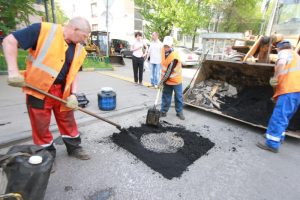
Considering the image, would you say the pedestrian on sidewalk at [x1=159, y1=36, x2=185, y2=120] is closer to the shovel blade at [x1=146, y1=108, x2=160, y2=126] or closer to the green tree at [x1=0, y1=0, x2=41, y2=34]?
the shovel blade at [x1=146, y1=108, x2=160, y2=126]

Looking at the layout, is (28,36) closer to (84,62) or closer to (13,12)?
(13,12)

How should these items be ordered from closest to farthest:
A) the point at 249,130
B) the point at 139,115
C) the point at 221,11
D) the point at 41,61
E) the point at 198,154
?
1. the point at 41,61
2. the point at 198,154
3. the point at 249,130
4. the point at 139,115
5. the point at 221,11

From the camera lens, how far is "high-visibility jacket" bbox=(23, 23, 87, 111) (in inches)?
82.8

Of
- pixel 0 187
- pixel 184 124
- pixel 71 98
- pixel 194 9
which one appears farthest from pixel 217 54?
pixel 0 187

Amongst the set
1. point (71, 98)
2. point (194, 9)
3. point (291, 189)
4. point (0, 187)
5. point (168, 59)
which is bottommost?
point (291, 189)

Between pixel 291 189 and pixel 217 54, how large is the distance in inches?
524

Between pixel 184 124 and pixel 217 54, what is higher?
pixel 217 54

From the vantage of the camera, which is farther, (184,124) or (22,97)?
(22,97)

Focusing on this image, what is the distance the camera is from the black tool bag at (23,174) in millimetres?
1592

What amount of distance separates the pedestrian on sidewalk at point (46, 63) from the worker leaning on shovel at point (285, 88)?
2879 mm

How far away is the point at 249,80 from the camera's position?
184 inches

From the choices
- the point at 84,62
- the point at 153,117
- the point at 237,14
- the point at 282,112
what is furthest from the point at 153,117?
the point at 237,14

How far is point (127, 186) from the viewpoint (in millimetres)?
2355

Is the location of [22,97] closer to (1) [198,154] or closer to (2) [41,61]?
(2) [41,61]
